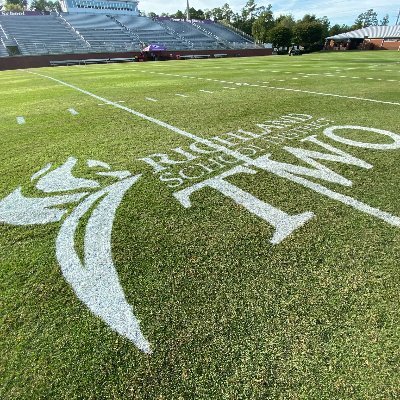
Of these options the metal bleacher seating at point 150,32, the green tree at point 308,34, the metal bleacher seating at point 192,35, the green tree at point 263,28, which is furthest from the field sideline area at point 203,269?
the green tree at point 263,28

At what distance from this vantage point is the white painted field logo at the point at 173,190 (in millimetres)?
2102

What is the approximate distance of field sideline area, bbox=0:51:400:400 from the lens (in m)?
1.54

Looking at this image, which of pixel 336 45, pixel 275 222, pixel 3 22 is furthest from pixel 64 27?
pixel 275 222

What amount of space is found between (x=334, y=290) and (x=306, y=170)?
1.97 metres

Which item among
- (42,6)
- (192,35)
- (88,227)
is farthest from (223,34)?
(42,6)

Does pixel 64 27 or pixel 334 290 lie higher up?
pixel 64 27

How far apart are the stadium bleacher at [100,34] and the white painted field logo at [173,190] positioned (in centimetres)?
3978

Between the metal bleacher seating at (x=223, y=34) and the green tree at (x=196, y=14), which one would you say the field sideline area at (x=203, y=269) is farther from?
the green tree at (x=196, y=14)

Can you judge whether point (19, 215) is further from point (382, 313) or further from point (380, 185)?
point (380, 185)

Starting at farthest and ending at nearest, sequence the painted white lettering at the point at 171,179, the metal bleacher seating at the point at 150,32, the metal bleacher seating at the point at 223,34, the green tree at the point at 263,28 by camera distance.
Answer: the green tree at the point at 263,28, the metal bleacher seating at the point at 223,34, the metal bleacher seating at the point at 150,32, the painted white lettering at the point at 171,179

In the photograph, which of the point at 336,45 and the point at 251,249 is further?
the point at 336,45

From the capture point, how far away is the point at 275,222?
2.70 metres

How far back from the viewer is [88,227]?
2.68 meters

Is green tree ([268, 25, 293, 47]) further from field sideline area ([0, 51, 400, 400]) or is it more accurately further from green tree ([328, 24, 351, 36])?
field sideline area ([0, 51, 400, 400])
